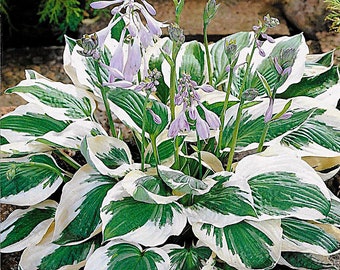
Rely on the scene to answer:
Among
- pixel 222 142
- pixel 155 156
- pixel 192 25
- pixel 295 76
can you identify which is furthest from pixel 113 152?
pixel 192 25

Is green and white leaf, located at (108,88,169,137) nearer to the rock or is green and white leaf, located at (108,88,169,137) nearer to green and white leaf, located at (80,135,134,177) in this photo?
green and white leaf, located at (80,135,134,177)

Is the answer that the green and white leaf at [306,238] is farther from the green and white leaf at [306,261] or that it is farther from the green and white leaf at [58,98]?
the green and white leaf at [58,98]

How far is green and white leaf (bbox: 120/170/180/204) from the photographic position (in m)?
1.19

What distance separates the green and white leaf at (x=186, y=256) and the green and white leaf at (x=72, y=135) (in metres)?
0.28

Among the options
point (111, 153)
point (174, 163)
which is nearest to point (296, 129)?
point (174, 163)

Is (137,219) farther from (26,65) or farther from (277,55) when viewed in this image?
(26,65)

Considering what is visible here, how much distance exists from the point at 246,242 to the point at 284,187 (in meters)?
0.13

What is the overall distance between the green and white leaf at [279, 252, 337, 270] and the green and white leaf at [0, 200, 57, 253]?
1.59ft

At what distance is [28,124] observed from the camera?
144 cm

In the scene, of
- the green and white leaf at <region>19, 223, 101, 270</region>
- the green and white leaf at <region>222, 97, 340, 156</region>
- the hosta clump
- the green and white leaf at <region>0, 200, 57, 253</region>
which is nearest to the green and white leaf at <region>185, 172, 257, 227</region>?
the hosta clump

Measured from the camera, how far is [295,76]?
148 centimetres

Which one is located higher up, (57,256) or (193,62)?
(193,62)

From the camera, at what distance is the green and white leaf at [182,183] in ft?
3.92

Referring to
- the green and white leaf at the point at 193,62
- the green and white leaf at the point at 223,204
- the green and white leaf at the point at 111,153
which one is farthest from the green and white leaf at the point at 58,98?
the green and white leaf at the point at 223,204
